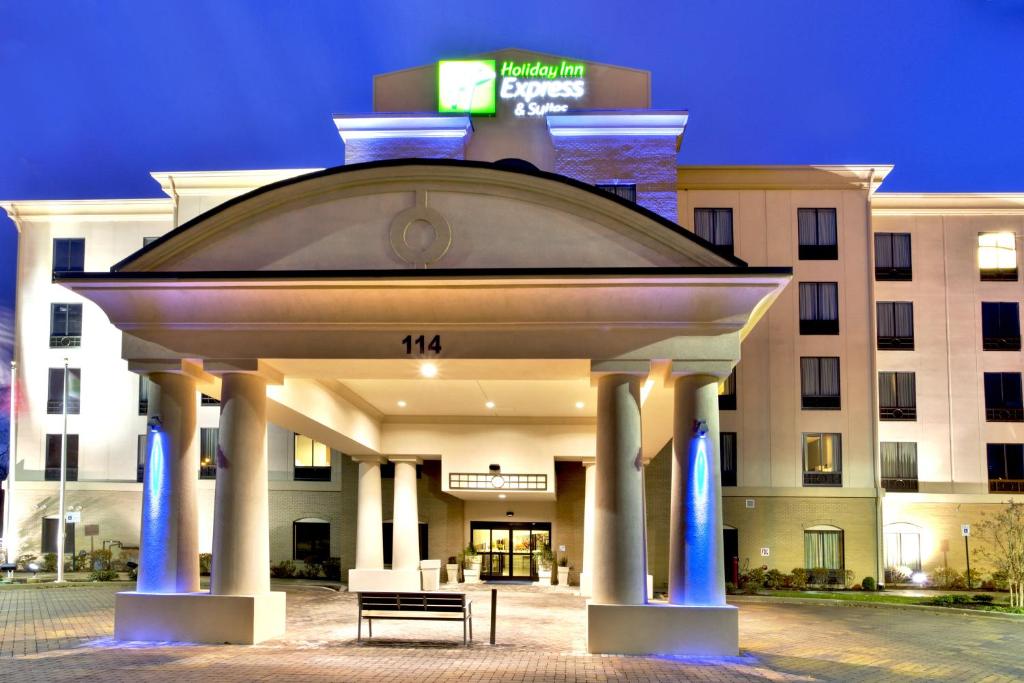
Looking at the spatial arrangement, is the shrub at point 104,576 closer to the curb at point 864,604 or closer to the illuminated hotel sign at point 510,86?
the illuminated hotel sign at point 510,86

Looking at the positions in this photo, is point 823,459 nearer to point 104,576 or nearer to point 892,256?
point 892,256

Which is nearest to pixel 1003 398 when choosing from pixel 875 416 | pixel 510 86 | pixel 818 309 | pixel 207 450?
pixel 875 416

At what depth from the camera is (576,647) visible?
17.2 metres

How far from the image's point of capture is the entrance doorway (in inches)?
1526

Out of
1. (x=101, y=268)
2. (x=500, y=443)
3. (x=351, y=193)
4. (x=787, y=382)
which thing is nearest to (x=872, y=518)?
(x=787, y=382)

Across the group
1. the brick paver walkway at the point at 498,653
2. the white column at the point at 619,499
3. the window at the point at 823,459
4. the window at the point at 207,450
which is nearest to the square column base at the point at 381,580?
the brick paver walkway at the point at 498,653

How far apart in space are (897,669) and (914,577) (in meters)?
25.2

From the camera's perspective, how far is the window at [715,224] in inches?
1515

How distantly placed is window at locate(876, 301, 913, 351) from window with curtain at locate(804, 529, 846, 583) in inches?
326

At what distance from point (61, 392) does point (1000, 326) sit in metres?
40.4

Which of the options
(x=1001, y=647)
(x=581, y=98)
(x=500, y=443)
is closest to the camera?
(x=1001, y=647)

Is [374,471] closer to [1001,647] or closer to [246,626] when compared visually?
[246,626]

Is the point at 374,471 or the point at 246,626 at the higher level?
the point at 374,471

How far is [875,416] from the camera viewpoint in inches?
1505
